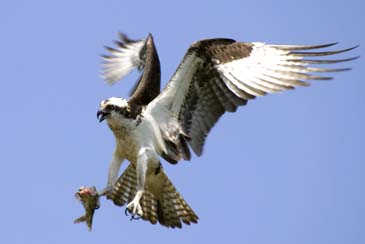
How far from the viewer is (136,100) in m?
14.9

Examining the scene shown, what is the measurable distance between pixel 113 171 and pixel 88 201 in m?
0.68

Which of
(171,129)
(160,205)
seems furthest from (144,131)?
(160,205)

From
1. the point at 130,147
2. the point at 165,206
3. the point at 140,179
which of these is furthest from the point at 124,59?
the point at 140,179

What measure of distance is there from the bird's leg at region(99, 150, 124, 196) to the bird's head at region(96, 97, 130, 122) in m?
0.67

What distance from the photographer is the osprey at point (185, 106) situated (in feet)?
Answer: 46.2

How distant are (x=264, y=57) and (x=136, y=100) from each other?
203cm

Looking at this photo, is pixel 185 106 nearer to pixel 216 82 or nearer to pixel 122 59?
pixel 216 82

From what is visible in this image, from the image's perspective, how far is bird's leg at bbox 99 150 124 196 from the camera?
48.1ft

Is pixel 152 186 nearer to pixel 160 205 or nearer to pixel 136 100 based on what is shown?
pixel 160 205

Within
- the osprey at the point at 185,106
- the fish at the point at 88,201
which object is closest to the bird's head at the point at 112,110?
the osprey at the point at 185,106

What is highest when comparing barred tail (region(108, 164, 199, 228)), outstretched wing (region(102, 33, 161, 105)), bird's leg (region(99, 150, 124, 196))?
outstretched wing (region(102, 33, 161, 105))

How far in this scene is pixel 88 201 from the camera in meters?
14.3

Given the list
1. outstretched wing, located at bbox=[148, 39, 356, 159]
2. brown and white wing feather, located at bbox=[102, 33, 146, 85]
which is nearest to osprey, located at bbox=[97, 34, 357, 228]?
outstretched wing, located at bbox=[148, 39, 356, 159]

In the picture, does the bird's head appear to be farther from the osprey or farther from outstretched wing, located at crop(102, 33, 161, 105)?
outstretched wing, located at crop(102, 33, 161, 105)
